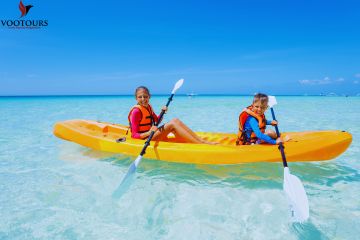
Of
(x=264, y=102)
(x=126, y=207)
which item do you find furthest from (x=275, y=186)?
(x=126, y=207)

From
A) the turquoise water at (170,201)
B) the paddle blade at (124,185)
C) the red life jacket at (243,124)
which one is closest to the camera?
the turquoise water at (170,201)

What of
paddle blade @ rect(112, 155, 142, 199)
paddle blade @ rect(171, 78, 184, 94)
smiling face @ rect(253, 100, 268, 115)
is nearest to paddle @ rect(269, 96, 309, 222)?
smiling face @ rect(253, 100, 268, 115)

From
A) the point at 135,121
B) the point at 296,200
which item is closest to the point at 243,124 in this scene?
the point at 296,200

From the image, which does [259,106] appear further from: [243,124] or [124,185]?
[124,185]

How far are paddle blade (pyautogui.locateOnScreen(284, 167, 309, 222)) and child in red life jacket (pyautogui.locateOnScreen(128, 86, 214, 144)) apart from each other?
1601 mm

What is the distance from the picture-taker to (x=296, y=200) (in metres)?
2.54

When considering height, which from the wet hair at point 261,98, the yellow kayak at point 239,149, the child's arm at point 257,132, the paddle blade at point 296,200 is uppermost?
the wet hair at point 261,98

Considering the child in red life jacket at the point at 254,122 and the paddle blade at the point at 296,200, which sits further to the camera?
the child in red life jacket at the point at 254,122

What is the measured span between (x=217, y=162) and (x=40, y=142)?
14.9 feet

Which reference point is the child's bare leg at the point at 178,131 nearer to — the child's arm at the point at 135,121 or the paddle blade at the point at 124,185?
the child's arm at the point at 135,121

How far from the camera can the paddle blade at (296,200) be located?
8.03 ft

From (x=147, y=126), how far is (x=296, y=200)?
2.43 metres

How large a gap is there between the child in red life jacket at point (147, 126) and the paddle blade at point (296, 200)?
5.25 feet

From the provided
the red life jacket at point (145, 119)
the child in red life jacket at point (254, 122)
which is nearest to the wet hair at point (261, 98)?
the child in red life jacket at point (254, 122)
